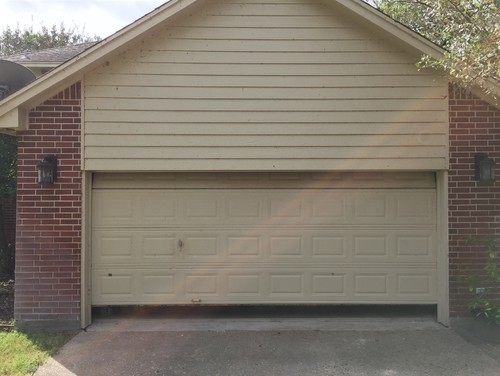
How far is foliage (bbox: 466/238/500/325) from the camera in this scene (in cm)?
563

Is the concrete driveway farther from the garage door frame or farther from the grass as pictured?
the garage door frame

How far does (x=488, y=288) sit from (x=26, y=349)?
5972 mm

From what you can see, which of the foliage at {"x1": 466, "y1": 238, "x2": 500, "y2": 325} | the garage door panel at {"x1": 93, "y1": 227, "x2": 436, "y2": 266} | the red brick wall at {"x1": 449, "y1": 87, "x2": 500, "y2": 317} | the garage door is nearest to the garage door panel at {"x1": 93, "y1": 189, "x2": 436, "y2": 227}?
the garage door

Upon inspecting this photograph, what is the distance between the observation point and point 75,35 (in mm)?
27516

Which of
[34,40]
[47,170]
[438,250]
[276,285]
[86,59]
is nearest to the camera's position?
[86,59]

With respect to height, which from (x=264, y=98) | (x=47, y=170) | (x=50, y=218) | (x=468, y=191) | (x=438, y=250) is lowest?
(x=438, y=250)

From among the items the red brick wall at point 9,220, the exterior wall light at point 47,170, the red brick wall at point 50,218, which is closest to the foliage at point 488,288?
the red brick wall at point 50,218

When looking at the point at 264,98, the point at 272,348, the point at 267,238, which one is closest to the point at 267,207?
the point at 267,238

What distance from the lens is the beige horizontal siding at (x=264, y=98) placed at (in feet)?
19.4

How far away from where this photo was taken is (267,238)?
6.35 metres

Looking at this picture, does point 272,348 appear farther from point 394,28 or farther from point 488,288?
point 394,28

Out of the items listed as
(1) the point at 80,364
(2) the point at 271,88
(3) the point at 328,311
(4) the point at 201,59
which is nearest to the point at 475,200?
(3) the point at 328,311

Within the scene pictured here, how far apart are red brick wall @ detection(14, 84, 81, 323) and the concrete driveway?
2.25 ft

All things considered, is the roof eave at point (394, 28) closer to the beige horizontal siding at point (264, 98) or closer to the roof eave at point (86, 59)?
the beige horizontal siding at point (264, 98)
